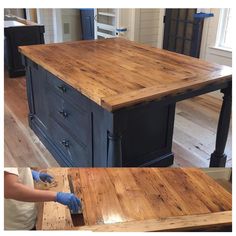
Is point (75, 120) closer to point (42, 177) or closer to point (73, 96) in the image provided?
point (73, 96)

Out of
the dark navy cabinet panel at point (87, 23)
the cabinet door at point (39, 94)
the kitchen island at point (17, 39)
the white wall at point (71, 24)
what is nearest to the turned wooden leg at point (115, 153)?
the cabinet door at point (39, 94)

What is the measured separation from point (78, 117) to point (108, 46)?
668 millimetres

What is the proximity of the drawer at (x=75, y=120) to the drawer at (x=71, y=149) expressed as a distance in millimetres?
31

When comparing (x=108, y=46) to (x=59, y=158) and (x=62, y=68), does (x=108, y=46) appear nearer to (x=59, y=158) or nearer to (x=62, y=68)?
(x=62, y=68)

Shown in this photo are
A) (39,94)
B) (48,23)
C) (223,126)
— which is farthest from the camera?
(48,23)

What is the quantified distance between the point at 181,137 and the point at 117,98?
0.69m

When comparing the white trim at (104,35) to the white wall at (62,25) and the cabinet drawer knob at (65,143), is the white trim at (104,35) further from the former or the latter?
the cabinet drawer knob at (65,143)

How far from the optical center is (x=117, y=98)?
0.94 meters

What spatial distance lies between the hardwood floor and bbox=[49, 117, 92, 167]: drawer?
0.08 meters

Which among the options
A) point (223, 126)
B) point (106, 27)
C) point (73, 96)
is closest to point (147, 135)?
point (223, 126)

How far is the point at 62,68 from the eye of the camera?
4.18 feet

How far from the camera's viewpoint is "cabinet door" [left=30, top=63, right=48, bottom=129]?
1.71 meters

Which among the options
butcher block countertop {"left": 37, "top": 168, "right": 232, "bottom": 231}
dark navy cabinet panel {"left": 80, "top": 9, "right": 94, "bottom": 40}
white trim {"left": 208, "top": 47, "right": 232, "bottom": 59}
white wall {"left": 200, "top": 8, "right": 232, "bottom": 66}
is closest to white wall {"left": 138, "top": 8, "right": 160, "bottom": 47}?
white wall {"left": 200, "top": 8, "right": 232, "bottom": 66}
